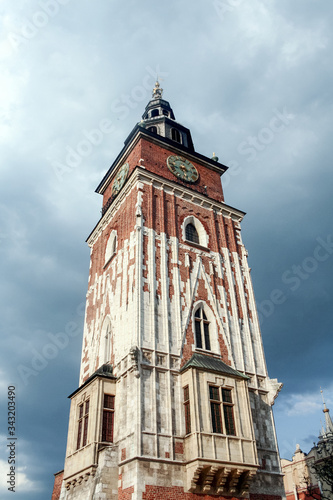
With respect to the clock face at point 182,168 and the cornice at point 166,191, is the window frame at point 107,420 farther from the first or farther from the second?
the clock face at point 182,168

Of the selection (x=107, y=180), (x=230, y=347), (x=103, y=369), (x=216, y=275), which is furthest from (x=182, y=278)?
(x=107, y=180)

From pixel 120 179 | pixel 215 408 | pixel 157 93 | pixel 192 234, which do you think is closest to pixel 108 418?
pixel 215 408

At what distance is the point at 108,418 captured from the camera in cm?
2169

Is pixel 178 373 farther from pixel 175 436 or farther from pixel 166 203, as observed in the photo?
pixel 166 203

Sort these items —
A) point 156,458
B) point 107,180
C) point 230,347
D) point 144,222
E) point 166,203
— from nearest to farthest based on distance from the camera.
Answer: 1. point 156,458
2. point 230,347
3. point 144,222
4. point 166,203
5. point 107,180

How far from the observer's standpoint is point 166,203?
29.0 meters

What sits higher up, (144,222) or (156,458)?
(144,222)

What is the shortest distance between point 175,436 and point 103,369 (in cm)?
544

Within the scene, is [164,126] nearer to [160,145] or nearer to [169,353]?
[160,145]

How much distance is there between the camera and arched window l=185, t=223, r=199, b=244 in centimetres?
2914

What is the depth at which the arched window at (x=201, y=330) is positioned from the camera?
79.7 ft

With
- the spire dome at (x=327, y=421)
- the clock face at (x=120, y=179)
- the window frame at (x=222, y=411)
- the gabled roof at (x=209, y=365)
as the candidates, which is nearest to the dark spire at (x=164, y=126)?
the clock face at (x=120, y=179)

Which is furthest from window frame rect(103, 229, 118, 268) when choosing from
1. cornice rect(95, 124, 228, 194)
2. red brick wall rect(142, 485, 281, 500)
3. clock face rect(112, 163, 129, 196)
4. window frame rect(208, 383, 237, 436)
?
red brick wall rect(142, 485, 281, 500)

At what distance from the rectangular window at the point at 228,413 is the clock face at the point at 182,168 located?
1600 centimetres
